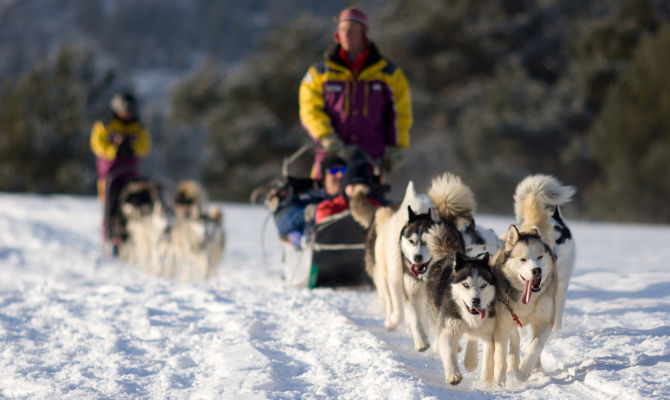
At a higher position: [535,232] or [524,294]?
[535,232]

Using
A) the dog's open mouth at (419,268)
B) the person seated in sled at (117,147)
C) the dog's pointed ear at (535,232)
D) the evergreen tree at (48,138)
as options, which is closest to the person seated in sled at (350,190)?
the dog's open mouth at (419,268)

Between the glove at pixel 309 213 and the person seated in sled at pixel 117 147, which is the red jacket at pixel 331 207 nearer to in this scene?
the glove at pixel 309 213

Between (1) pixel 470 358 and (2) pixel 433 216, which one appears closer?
(1) pixel 470 358

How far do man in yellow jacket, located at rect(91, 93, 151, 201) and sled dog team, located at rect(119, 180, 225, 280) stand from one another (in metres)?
0.44

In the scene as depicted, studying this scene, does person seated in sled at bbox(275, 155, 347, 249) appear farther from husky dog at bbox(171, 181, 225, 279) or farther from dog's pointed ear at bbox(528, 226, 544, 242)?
dog's pointed ear at bbox(528, 226, 544, 242)

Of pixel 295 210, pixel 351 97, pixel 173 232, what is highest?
pixel 351 97

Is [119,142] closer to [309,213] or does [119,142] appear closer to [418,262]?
[309,213]

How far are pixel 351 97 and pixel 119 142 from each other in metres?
4.80

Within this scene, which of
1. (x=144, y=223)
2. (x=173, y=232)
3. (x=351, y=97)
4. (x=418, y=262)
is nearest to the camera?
(x=418, y=262)

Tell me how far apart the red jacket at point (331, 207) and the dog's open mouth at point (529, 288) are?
100 inches

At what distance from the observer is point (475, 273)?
9.81 ft

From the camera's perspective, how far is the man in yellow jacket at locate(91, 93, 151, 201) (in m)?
9.48

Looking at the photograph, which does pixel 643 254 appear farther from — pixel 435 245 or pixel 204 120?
pixel 204 120

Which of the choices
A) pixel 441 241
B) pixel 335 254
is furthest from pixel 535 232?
pixel 335 254
